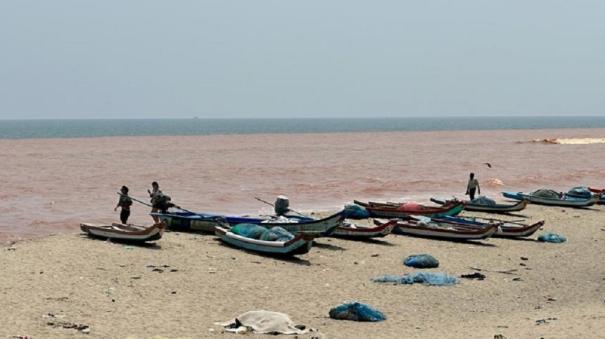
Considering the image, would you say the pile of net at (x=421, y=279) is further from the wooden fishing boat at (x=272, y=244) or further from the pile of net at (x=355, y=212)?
the pile of net at (x=355, y=212)

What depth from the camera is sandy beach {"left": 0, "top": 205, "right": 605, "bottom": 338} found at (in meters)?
15.6

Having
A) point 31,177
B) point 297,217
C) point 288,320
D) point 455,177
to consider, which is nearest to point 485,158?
point 455,177

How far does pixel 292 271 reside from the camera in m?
20.8

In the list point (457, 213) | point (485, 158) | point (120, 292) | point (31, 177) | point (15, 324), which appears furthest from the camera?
point (485, 158)

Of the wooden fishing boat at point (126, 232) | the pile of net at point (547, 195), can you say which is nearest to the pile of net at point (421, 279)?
the wooden fishing boat at point (126, 232)

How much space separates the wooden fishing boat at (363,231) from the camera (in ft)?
82.0

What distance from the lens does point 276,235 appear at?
22.4m

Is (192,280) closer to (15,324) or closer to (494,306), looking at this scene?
(15,324)

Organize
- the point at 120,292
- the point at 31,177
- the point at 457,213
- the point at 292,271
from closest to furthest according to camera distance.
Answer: the point at 120,292, the point at 292,271, the point at 457,213, the point at 31,177

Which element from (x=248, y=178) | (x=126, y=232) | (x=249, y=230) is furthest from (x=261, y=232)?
(x=248, y=178)

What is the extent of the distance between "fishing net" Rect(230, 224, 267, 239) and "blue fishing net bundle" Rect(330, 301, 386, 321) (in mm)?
6691

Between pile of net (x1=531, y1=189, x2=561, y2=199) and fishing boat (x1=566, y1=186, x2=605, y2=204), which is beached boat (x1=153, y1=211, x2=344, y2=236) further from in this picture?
fishing boat (x1=566, y1=186, x2=605, y2=204)

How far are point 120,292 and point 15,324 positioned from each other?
3.20m

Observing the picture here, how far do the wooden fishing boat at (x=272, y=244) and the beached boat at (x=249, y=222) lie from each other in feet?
3.86
